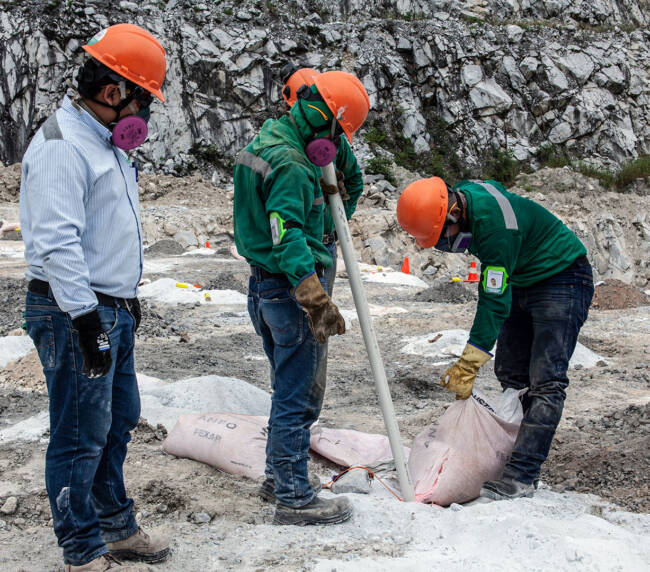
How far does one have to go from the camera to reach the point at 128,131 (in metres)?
2.40

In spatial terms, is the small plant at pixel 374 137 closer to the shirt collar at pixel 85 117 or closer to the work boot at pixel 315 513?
the work boot at pixel 315 513

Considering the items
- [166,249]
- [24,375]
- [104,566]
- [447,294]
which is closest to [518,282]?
[104,566]

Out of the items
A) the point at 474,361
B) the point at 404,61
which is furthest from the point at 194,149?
the point at 474,361

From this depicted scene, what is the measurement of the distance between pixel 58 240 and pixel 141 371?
4344 millimetres

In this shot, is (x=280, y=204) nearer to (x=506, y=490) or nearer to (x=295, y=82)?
(x=295, y=82)

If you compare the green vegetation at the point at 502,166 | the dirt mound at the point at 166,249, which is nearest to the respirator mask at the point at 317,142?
the dirt mound at the point at 166,249

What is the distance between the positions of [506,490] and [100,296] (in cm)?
220

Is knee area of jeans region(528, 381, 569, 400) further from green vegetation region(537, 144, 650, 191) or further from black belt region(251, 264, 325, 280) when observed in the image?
green vegetation region(537, 144, 650, 191)

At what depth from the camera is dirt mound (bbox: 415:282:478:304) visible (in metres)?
11.3

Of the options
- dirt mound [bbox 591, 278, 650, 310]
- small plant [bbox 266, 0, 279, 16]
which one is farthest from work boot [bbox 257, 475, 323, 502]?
small plant [bbox 266, 0, 279, 16]

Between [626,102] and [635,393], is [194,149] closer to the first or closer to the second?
[626,102]

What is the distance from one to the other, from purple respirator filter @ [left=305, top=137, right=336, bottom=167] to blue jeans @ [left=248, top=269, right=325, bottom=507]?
551 millimetres

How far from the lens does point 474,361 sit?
3281 millimetres

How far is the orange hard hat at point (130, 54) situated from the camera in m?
2.39
